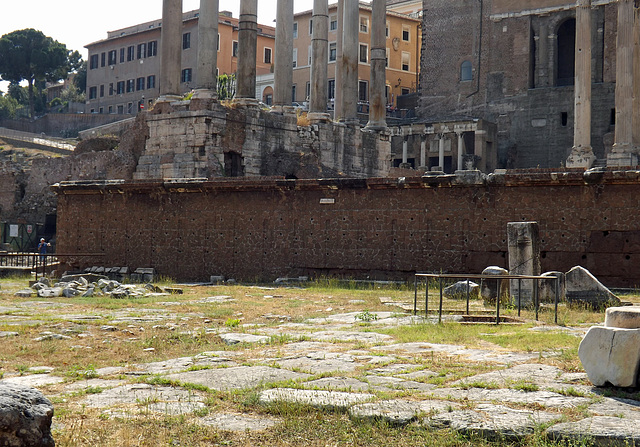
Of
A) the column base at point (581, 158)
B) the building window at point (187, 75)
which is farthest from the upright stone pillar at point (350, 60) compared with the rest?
the building window at point (187, 75)

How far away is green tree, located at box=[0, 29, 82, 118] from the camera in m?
78.3

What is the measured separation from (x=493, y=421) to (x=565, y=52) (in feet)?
168

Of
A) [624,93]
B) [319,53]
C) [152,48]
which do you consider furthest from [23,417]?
[152,48]

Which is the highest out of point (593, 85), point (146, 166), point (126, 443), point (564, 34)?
point (564, 34)

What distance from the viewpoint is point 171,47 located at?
2870 centimetres

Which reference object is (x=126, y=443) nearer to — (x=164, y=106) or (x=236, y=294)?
(x=236, y=294)

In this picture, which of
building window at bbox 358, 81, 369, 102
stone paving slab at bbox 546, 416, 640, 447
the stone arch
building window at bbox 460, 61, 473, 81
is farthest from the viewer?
building window at bbox 358, 81, 369, 102

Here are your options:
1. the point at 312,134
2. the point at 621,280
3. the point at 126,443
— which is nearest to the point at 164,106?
the point at 312,134

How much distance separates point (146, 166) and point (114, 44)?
1920 inches

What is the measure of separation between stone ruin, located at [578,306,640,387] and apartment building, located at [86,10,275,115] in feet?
197

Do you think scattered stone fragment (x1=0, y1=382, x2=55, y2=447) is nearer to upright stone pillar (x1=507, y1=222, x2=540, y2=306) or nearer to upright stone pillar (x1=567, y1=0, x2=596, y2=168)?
upright stone pillar (x1=507, y1=222, x2=540, y2=306)

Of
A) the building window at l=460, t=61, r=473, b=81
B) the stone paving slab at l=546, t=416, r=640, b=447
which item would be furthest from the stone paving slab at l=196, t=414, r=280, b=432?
the building window at l=460, t=61, r=473, b=81

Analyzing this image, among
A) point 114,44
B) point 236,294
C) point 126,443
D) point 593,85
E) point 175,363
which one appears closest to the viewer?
point 126,443

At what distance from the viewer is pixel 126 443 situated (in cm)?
533
